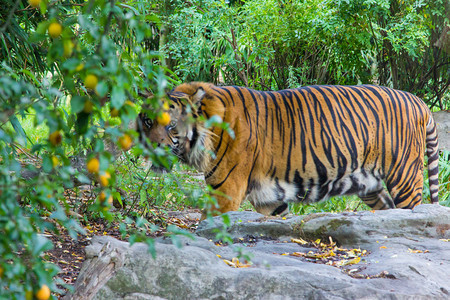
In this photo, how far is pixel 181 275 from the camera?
2.52 meters

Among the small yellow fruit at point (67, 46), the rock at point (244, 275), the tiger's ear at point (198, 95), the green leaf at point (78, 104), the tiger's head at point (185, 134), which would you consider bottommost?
the rock at point (244, 275)

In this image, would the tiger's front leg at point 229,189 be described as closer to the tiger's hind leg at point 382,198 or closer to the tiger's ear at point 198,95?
the tiger's ear at point 198,95

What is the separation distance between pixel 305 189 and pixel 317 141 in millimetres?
487

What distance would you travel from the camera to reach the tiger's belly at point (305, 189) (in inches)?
180

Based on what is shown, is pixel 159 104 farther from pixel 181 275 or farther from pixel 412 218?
pixel 412 218

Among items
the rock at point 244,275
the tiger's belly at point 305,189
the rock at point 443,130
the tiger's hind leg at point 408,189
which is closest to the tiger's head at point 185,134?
the tiger's belly at point 305,189

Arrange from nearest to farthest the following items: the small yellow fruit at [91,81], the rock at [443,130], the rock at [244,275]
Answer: the small yellow fruit at [91,81] → the rock at [244,275] → the rock at [443,130]

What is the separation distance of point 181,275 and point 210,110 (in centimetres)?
215

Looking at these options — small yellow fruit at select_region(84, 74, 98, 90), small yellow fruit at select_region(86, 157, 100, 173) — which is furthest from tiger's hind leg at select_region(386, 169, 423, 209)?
small yellow fruit at select_region(84, 74, 98, 90)

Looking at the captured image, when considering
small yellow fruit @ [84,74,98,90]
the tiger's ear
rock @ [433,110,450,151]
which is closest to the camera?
small yellow fruit @ [84,74,98,90]

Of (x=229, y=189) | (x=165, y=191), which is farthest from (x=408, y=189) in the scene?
(x=165, y=191)

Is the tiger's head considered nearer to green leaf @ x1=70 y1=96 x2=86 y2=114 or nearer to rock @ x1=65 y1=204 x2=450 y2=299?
rock @ x1=65 y1=204 x2=450 y2=299

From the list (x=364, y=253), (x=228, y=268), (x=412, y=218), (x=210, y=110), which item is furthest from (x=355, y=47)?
(x=228, y=268)

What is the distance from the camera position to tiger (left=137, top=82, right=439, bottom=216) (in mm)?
4488
